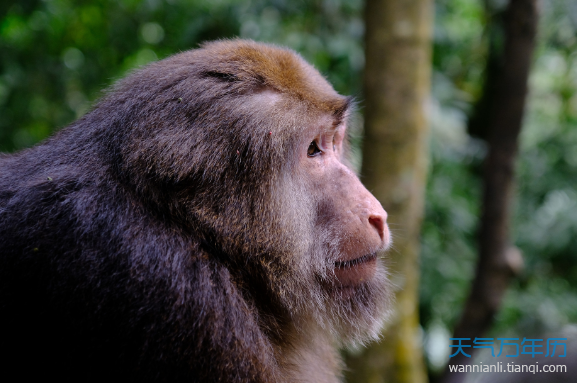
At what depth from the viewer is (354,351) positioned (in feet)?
13.8

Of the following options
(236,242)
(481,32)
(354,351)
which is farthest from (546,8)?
(236,242)

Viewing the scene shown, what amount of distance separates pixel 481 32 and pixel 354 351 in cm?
637

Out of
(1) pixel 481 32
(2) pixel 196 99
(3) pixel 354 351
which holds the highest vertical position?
(2) pixel 196 99

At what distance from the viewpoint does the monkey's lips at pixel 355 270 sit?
2.29 metres

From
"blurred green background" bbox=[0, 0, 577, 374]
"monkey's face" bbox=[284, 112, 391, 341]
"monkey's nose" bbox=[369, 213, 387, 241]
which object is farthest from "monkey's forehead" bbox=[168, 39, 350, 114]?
"blurred green background" bbox=[0, 0, 577, 374]

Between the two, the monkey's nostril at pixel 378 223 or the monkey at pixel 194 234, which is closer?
the monkey at pixel 194 234

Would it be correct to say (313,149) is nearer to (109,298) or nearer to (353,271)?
(353,271)

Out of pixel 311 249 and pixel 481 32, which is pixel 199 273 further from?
pixel 481 32

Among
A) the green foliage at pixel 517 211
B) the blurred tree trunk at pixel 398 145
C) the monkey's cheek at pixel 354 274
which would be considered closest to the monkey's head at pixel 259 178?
the monkey's cheek at pixel 354 274

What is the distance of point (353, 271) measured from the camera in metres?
2.31

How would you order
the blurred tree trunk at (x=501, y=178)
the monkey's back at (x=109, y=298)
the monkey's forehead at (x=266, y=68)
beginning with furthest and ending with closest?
the blurred tree trunk at (x=501, y=178), the monkey's forehead at (x=266, y=68), the monkey's back at (x=109, y=298)

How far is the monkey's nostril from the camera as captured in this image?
2.22 m

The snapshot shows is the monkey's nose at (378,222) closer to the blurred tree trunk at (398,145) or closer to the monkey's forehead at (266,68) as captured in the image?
the monkey's forehead at (266,68)

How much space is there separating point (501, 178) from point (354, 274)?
314 cm
